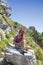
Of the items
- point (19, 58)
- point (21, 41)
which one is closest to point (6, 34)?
point (21, 41)

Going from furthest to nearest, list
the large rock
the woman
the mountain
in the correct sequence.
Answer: the mountain < the woman < the large rock

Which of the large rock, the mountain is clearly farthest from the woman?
the mountain

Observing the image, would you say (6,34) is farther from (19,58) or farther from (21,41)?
(19,58)

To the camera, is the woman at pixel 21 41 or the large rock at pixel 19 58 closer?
the large rock at pixel 19 58

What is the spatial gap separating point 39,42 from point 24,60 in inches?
2286

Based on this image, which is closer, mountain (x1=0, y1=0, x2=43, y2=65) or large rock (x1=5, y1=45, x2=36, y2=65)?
large rock (x1=5, y1=45, x2=36, y2=65)

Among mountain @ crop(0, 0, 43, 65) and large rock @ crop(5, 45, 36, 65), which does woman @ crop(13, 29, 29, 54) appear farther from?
mountain @ crop(0, 0, 43, 65)

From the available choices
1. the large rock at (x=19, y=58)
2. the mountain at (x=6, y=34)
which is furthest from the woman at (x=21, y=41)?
the mountain at (x=6, y=34)

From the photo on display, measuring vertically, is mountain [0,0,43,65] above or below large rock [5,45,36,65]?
above

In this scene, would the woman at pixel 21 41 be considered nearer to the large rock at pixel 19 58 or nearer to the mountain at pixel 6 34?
the large rock at pixel 19 58

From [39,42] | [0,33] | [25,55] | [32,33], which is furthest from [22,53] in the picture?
[32,33]

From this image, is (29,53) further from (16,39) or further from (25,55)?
(16,39)

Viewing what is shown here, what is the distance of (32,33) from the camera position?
284 feet

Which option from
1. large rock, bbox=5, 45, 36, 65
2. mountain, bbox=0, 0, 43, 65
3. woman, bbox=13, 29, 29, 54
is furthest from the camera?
mountain, bbox=0, 0, 43, 65
